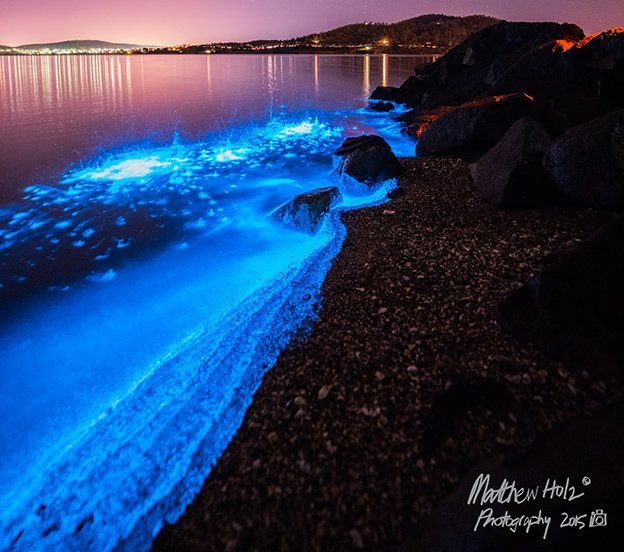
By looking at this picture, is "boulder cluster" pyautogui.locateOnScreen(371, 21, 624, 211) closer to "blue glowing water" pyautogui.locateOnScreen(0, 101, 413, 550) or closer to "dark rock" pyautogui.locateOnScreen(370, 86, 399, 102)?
"blue glowing water" pyautogui.locateOnScreen(0, 101, 413, 550)

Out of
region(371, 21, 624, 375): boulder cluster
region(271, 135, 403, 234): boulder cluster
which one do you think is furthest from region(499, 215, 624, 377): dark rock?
region(271, 135, 403, 234): boulder cluster

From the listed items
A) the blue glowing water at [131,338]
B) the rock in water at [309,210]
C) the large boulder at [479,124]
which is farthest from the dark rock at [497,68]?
the rock in water at [309,210]

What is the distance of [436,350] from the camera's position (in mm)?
3807

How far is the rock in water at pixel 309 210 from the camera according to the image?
8.24 meters

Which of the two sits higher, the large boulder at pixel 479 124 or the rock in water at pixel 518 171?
the large boulder at pixel 479 124

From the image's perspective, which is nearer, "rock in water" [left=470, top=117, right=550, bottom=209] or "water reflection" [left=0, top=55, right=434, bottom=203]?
"rock in water" [left=470, top=117, right=550, bottom=209]

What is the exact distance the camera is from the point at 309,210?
8273 millimetres

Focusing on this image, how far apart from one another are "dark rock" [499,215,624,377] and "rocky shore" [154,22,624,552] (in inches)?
0.5

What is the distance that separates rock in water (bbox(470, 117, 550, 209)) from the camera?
6695 mm

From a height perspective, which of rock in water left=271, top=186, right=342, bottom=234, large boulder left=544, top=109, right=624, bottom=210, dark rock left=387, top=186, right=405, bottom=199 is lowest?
rock in water left=271, top=186, right=342, bottom=234

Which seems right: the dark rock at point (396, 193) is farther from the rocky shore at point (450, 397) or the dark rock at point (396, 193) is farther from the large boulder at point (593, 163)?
the large boulder at point (593, 163)

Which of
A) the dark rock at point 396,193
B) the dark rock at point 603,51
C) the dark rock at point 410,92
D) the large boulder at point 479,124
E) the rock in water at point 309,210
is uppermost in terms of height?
the dark rock at point 410,92

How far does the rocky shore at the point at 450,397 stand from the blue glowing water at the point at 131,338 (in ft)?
1.76

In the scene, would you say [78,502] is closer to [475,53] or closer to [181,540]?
[181,540]
